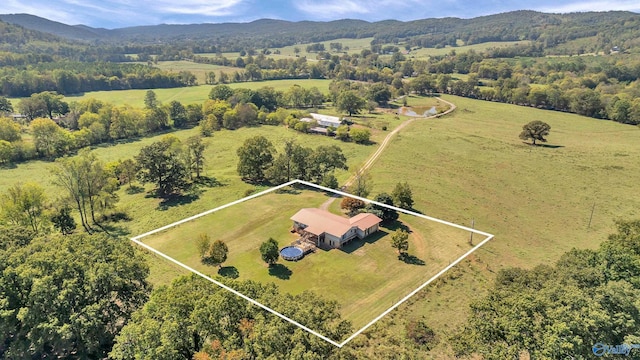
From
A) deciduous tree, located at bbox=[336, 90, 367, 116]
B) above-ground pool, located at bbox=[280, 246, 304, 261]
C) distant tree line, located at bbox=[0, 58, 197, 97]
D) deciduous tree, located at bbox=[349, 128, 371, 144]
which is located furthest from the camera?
distant tree line, located at bbox=[0, 58, 197, 97]

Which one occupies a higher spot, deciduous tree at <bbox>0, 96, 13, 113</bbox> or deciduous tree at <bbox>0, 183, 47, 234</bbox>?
deciduous tree at <bbox>0, 96, 13, 113</bbox>

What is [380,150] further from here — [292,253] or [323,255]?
[323,255]

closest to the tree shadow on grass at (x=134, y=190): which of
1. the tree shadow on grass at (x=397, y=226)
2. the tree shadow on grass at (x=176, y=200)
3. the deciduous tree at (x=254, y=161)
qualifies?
the tree shadow on grass at (x=176, y=200)

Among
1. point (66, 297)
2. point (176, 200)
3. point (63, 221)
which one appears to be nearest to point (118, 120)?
point (176, 200)

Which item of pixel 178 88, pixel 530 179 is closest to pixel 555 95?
pixel 530 179

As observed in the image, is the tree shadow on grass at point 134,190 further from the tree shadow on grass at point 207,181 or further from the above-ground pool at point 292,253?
the above-ground pool at point 292,253

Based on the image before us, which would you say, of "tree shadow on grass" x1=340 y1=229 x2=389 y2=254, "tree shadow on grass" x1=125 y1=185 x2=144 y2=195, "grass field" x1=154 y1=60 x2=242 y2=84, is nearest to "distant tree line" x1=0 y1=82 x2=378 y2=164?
"tree shadow on grass" x1=125 y1=185 x2=144 y2=195

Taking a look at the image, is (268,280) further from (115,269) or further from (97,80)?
(97,80)

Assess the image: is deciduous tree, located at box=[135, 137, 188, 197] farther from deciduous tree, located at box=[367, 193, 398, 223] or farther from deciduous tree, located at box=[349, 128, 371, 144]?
deciduous tree, located at box=[349, 128, 371, 144]
